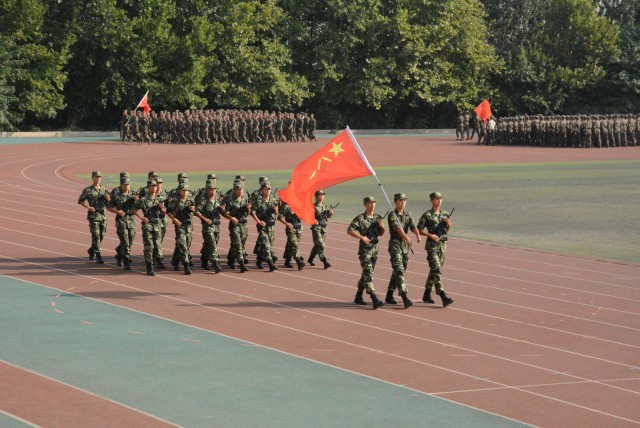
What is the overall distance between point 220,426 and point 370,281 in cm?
579

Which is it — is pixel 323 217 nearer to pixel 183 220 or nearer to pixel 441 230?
pixel 183 220

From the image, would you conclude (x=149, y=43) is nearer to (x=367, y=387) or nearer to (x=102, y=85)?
(x=102, y=85)

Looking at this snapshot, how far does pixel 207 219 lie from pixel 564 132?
3875cm

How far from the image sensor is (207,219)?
18656 millimetres

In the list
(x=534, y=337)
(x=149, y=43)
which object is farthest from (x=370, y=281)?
(x=149, y=43)

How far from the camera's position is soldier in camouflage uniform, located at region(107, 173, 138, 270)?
18891 millimetres

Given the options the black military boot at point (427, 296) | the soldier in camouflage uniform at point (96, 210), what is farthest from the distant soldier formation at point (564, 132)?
the black military boot at point (427, 296)

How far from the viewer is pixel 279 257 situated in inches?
811

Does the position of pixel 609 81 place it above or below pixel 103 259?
above

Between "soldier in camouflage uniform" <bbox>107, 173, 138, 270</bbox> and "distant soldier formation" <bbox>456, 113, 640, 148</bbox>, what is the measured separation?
126 feet

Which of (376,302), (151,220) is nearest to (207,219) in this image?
(151,220)

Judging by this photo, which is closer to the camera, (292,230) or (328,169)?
(328,169)

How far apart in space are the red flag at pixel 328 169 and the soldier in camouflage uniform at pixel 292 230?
9.98 feet

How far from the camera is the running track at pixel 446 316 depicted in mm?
11641
